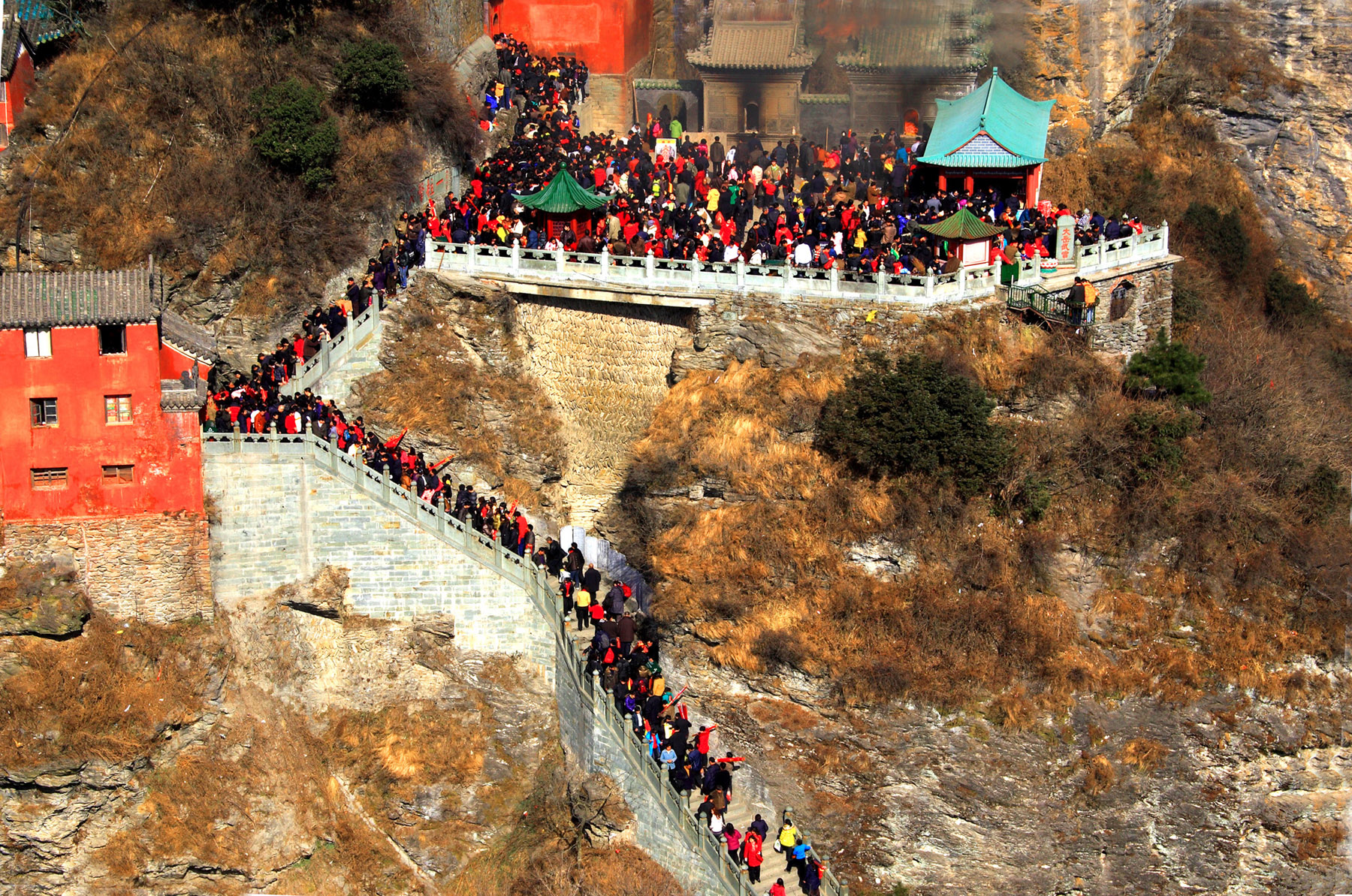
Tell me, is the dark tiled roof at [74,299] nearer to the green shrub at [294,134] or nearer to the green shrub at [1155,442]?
the green shrub at [294,134]

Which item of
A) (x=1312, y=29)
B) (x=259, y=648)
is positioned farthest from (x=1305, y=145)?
(x=259, y=648)

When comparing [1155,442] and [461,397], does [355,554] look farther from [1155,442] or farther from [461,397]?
[1155,442]

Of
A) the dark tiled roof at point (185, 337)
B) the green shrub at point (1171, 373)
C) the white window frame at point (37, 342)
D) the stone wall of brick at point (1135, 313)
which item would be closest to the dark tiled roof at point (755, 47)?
the stone wall of brick at point (1135, 313)

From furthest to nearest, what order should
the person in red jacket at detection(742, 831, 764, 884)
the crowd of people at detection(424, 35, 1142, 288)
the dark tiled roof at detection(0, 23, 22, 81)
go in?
1. the dark tiled roof at detection(0, 23, 22, 81)
2. the crowd of people at detection(424, 35, 1142, 288)
3. the person in red jacket at detection(742, 831, 764, 884)

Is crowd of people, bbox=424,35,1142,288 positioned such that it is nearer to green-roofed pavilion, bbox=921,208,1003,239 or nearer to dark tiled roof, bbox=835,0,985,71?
green-roofed pavilion, bbox=921,208,1003,239

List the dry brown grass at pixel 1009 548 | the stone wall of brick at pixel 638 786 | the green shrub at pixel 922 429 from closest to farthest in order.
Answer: the stone wall of brick at pixel 638 786 < the dry brown grass at pixel 1009 548 < the green shrub at pixel 922 429

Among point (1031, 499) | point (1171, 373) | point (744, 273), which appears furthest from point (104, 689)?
point (1171, 373)

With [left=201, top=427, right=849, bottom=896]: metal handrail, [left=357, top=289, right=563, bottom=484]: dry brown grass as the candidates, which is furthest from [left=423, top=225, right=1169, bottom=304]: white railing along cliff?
[left=201, top=427, right=849, bottom=896]: metal handrail
